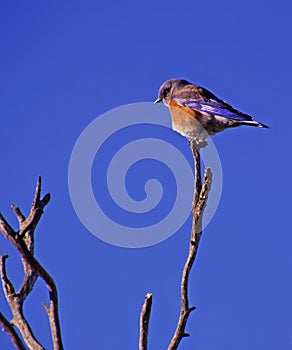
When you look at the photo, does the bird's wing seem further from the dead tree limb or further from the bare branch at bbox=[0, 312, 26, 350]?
the bare branch at bbox=[0, 312, 26, 350]

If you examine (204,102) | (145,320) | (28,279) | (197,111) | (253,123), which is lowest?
(145,320)

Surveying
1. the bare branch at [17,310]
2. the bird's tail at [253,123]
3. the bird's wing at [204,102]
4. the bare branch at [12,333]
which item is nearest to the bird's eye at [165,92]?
the bird's wing at [204,102]

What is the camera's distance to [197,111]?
28.7 feet

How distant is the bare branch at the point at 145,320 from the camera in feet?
10.7

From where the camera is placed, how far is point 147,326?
3.34 metres

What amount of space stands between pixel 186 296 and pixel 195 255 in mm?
253

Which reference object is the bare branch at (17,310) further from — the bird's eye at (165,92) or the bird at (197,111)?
the bird's eye at (165,92)

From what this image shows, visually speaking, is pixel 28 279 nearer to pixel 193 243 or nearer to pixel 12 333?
pixel 12 333

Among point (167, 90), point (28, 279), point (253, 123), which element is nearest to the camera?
point (28, 279)

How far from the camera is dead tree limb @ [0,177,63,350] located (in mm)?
3086

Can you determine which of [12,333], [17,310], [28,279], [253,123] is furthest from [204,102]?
[12,333]

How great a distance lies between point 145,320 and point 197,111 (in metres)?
5.67

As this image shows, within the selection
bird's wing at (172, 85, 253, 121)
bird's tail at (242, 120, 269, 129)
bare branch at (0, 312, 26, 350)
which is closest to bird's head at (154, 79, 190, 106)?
bird's wing at (172, 85, 253, 121)

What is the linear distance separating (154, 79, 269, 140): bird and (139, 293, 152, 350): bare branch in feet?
15.5
